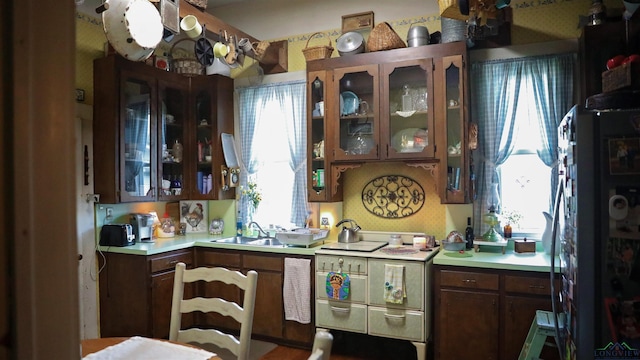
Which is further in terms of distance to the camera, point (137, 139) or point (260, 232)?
point (260, 232)

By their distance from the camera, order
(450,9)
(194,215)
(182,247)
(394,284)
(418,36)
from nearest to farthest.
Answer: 1. (450,9)
2. (394,284)
3. (418,36)
4. (182,247)
5. (194,215)

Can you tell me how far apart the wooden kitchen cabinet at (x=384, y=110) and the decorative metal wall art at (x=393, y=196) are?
1.01ft

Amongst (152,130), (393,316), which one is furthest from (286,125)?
(393,316)

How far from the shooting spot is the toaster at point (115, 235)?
3512 millimetres

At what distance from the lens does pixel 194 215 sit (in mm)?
4441

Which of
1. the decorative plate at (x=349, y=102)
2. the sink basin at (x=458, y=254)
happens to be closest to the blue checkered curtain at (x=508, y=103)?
the sink basin at (x=458, y=254)

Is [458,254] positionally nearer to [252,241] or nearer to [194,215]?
[252,241]

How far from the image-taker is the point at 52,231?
1.35ft

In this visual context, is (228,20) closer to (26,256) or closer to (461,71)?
(461,71)

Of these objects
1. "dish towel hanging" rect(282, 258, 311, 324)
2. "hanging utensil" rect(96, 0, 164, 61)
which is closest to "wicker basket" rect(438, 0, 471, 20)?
"hanging utensil" rect(96, 0, 164, 61)

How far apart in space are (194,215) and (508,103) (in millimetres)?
3145

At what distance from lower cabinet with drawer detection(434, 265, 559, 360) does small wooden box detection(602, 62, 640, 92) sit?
1.26 metres

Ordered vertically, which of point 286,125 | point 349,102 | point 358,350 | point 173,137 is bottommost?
point 358,350

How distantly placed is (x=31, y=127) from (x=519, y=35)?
3703 mm
